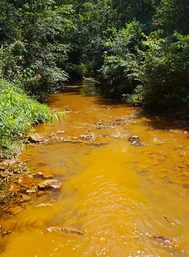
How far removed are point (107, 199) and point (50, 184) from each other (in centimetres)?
113

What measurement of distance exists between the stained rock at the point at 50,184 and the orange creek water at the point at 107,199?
0.13m

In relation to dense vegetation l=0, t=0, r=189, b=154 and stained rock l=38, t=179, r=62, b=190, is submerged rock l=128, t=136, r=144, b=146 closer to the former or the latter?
dense vegetation l=0, t=0, r=189, b=154

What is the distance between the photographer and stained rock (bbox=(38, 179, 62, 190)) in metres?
4.83

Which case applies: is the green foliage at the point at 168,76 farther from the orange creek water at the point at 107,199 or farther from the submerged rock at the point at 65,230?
the submerged rock at the point at 65,230

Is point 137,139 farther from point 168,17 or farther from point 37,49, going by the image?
point 168,17

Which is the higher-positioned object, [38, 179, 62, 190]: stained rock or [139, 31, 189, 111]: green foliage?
[139, 31, 189, 111]: green foliage

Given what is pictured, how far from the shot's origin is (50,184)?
493cm

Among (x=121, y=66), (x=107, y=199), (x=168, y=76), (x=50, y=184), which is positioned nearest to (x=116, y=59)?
(x=121, y=66)

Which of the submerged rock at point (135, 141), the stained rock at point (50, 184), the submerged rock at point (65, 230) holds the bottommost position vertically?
the submerged rock at point (65, 230)

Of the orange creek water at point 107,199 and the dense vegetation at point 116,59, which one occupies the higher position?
the dense vegetation at point 116,59

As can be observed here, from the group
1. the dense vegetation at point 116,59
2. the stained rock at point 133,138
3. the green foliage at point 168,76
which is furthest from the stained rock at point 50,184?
the green foliage at point 168,76

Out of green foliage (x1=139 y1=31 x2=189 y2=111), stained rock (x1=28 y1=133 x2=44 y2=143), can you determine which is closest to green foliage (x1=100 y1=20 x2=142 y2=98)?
green foliage (x1=139 y1=31 x2=189 y2=111)

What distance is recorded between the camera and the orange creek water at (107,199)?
3391 millimetres

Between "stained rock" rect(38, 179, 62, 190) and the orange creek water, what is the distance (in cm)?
13
